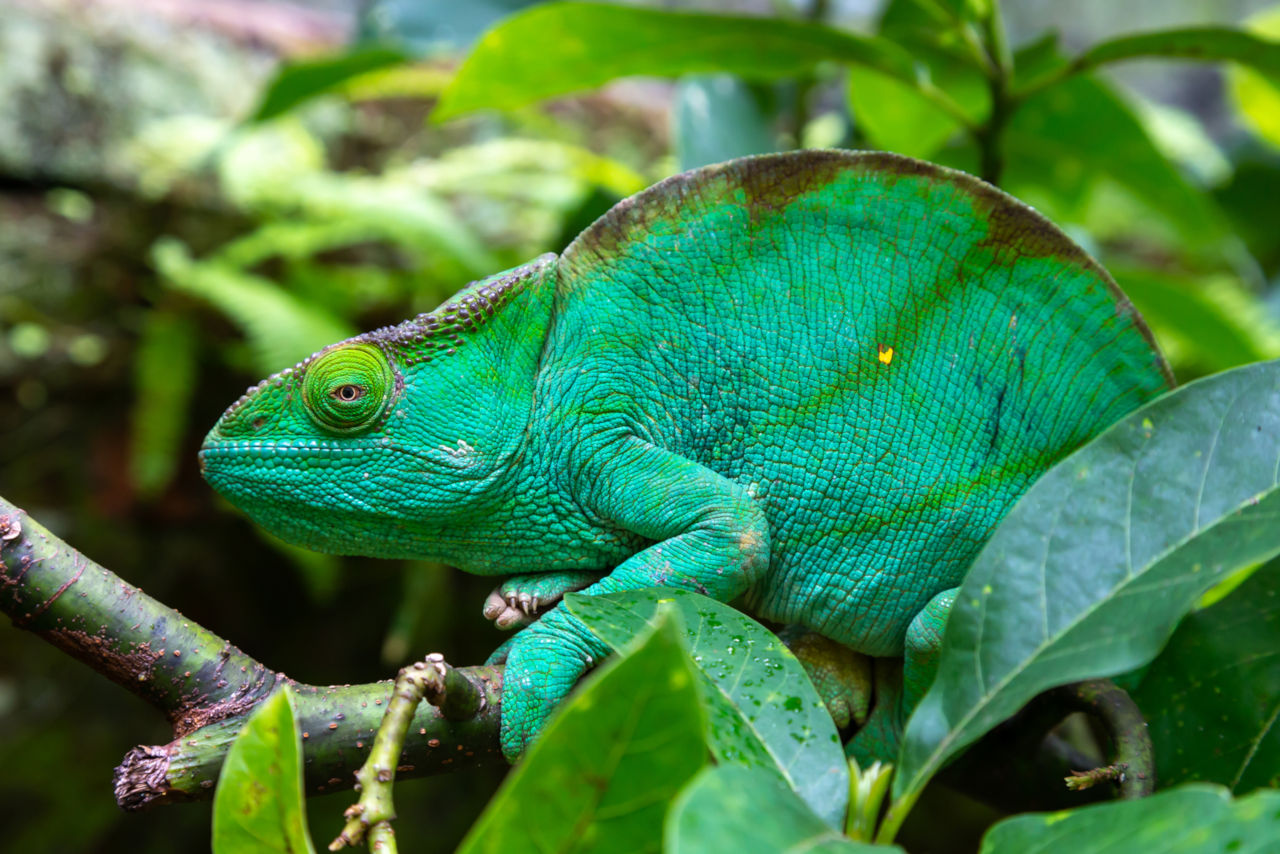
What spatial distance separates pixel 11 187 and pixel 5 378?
2.31 ft

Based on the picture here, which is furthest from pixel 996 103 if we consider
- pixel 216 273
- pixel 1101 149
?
pixel 216 273

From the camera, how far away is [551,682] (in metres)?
1.06

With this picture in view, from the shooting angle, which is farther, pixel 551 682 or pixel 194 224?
pixel 194 224

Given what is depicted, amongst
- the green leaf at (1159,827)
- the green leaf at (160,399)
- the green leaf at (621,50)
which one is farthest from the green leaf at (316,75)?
the green leaf at (1159,827)

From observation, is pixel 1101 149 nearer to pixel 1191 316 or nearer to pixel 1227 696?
pixel 1191 316

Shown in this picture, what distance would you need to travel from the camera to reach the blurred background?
10.4 ft

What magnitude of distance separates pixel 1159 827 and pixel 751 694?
331 mm

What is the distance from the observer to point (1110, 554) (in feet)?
2.68

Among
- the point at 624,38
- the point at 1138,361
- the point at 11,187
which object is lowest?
the point at 11,187

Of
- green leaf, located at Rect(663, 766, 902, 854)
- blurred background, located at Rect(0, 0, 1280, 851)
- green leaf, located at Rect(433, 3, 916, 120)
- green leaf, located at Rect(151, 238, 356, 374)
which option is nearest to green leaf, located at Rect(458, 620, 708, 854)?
green leaf, located at Rect(663, 766, 902, 854)

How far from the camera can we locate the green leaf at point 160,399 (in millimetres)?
3096

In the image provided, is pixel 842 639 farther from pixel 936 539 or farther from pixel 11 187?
pixel 11 187

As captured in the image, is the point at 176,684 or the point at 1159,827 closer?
the point at 1159,827

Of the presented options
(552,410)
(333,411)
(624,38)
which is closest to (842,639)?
(552,410)
